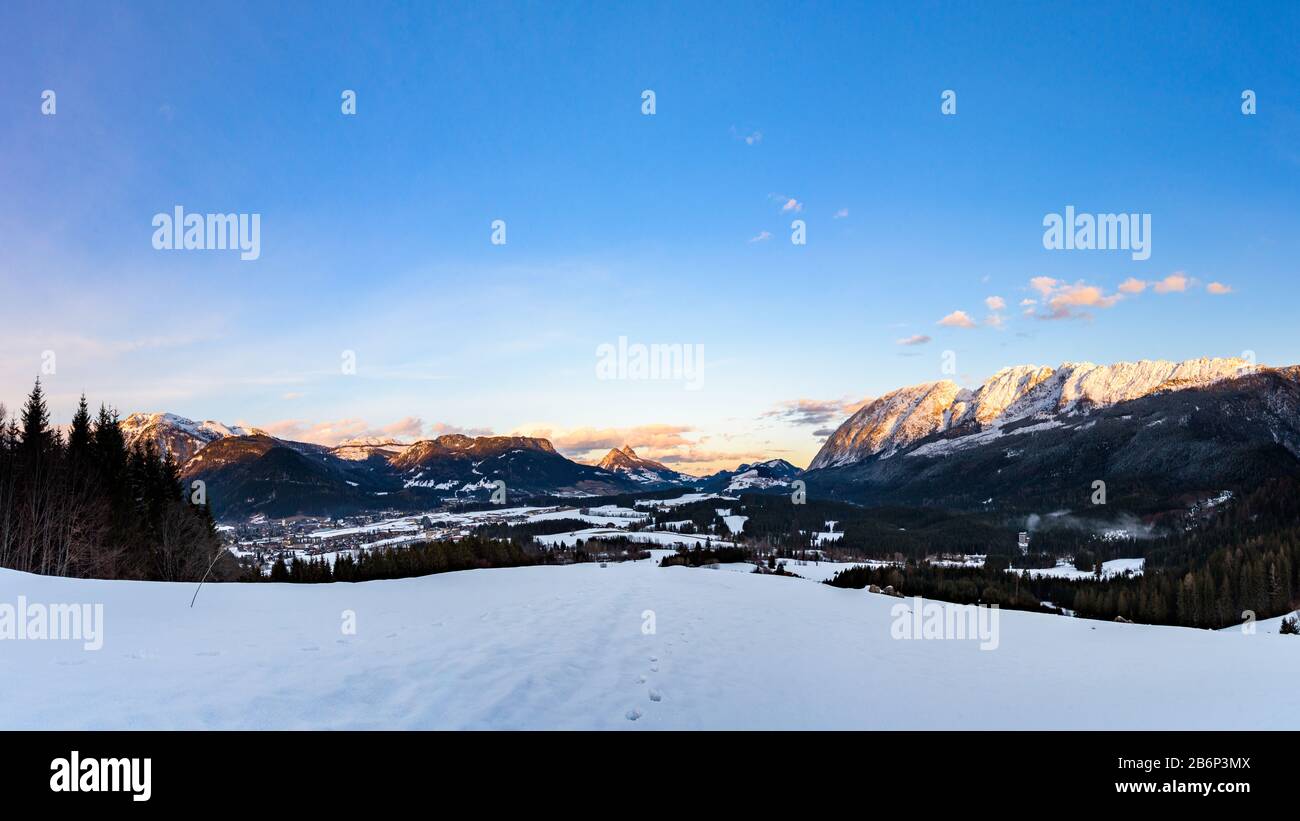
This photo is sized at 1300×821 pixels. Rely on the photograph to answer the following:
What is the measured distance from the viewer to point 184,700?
21.3 feet

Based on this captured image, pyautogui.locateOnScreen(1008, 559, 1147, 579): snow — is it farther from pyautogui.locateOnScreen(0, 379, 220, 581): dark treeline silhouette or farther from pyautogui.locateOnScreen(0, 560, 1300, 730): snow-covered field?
pyautogui.locateOnScreen(0, 379, 220, 581): dark treeline silhouette

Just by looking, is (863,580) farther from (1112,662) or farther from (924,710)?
(924,710)

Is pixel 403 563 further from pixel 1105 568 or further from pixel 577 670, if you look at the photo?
pixel 1105 568

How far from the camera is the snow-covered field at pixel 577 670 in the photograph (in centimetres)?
677

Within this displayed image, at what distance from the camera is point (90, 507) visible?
36.2 m

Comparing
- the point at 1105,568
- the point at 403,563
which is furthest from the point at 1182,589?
the point at 403,563

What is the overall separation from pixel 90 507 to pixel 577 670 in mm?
41387

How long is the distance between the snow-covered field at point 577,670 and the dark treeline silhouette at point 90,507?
2538 cm

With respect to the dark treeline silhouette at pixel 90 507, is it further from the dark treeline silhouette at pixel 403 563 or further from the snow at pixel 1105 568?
the snow at pixel 1105 568

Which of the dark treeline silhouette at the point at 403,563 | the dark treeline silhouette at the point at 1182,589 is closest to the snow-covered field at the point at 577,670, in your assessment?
the dark treeline silhouette at the point at 403,563
